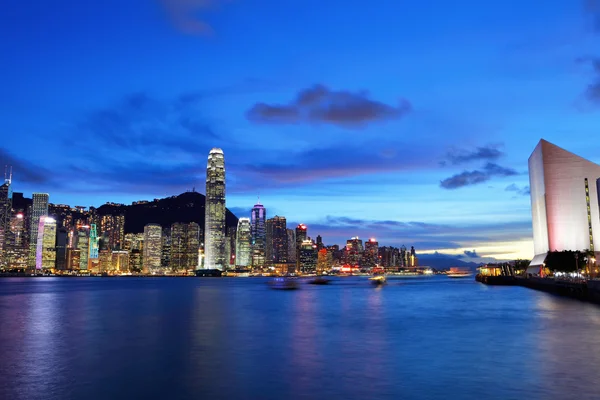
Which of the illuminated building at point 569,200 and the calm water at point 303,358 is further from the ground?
the illuminated building at point 569,200

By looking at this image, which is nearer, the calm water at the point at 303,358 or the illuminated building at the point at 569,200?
the calm water at the point at 303,358

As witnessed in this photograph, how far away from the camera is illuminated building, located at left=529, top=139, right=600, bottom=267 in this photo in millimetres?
130000

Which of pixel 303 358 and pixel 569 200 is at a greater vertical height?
pixel 569 200

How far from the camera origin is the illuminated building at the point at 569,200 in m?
130

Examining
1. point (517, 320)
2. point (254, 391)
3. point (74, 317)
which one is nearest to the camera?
point (254, 391)

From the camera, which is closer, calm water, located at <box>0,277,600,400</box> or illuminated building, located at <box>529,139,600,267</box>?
calm water, located at <box>0,277,600,400</box>

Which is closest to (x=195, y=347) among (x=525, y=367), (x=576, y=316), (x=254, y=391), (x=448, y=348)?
(x=254, y=391)

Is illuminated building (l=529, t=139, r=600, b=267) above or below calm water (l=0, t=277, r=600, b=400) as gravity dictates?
above

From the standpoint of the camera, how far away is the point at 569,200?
131750mm

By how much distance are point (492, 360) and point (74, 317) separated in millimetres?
44465

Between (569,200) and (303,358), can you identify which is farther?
(569,200)

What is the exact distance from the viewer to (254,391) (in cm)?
2245

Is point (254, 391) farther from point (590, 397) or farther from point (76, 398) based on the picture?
point (590, 397)

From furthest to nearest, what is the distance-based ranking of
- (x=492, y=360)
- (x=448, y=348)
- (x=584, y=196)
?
(x=584, y=196), (x=448, y=348), (x=492, y=360)
